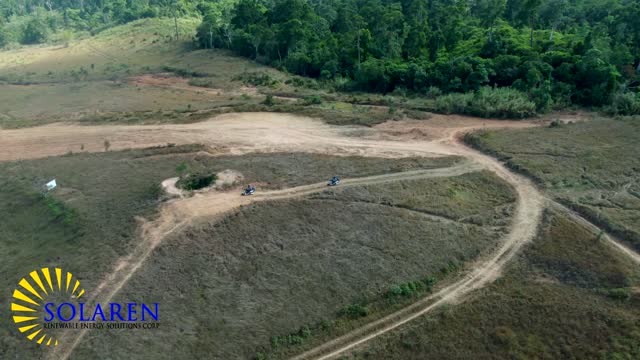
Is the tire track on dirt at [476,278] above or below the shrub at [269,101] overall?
below

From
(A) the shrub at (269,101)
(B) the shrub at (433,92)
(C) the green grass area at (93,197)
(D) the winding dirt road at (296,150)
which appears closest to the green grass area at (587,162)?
(D) the winding dirt road at (296,150)

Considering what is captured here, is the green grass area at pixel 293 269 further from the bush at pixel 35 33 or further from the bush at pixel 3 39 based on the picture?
the bush at pixel 3 39

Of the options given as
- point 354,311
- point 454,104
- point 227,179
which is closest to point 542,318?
point 354,311

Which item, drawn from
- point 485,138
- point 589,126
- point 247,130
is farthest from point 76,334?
point 589,126

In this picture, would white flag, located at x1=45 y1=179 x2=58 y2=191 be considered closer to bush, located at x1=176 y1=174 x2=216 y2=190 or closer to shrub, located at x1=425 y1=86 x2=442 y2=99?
bush, located at x1=176 y1=174 x2=216 y2=190

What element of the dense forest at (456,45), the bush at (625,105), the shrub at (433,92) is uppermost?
the dense forest at (456,45)

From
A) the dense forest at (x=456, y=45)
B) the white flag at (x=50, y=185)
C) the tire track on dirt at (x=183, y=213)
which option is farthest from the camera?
the dense forest at (x=456, y=45)
